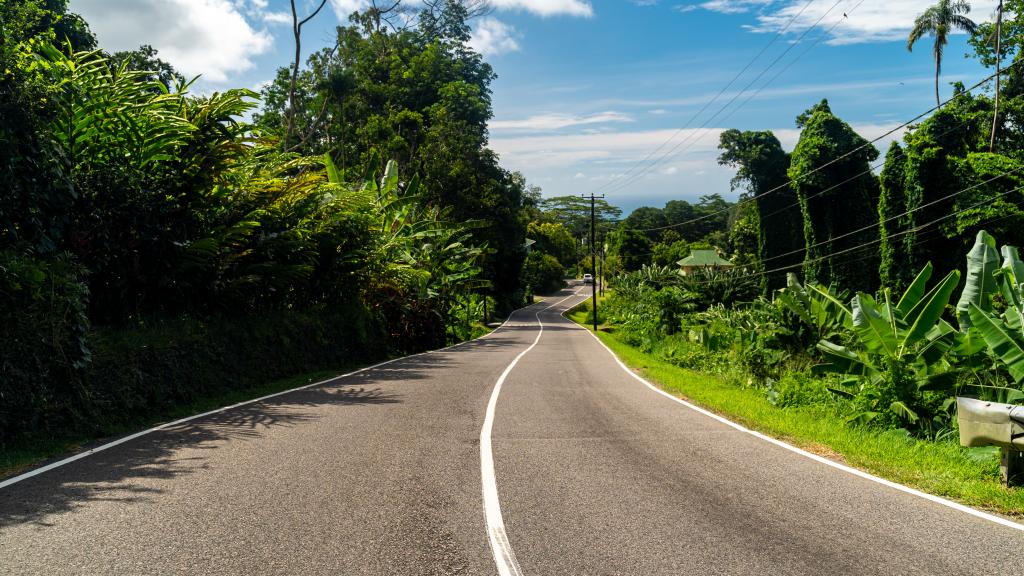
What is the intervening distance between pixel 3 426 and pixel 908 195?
3947 centimetres

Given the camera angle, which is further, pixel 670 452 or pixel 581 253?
pixel 581 253

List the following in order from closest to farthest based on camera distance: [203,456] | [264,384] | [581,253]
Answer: [203,456], [264,384], [581,253]

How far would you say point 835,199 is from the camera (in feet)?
145

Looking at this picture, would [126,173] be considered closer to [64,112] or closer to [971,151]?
[64,112]

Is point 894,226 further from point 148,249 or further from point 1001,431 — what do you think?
point 148,249

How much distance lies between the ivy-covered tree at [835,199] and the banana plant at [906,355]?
36.0 m

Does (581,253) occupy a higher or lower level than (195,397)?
higher

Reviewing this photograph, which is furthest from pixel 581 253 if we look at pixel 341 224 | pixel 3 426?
pixel 3 426

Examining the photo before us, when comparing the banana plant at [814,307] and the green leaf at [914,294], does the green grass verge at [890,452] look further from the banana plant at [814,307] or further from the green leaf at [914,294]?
the banana plant at [814,307]

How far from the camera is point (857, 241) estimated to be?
4247 centimetres

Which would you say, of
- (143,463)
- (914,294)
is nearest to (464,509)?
(143,463)

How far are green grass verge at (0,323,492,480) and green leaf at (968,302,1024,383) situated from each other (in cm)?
1012

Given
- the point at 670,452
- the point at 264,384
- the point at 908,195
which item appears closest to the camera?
the point at 670,452

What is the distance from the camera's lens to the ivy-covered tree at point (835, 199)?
42.9 metres
